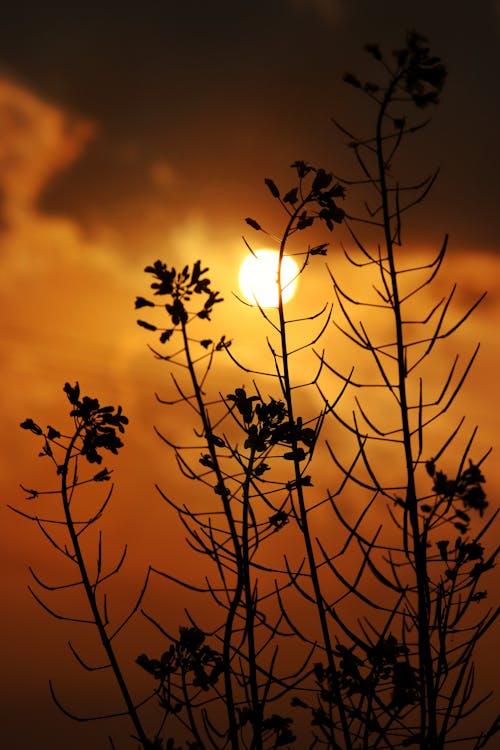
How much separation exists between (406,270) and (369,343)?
20.6 inches

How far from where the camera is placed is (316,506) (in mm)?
6906

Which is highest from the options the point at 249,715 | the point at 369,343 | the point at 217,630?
the point at 369,343

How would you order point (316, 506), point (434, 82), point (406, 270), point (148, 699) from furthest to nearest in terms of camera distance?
1. point (148, 699)
2. point (316, 506)
3. point (406, 270)
4. point (434, 82)

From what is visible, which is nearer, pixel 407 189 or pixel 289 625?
pixel 407 189

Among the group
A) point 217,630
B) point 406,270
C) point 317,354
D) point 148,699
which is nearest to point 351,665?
point 217,630

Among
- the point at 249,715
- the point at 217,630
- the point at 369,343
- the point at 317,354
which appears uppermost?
the point at 317,354

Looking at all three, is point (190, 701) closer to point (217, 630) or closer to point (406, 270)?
point (217, 630)

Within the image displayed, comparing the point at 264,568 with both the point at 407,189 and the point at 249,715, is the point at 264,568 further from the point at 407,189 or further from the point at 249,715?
the point at 407,189

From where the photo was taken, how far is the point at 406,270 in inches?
250

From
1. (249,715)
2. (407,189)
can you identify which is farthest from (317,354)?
(249,715)

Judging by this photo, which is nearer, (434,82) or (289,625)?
(434,82)

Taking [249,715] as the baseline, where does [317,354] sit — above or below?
above

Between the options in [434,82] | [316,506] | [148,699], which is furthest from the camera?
Answer: [148,699]

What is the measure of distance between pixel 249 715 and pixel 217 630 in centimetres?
68
